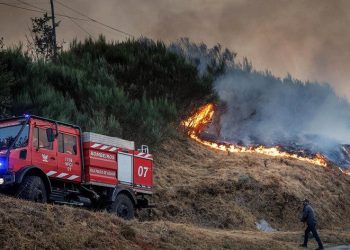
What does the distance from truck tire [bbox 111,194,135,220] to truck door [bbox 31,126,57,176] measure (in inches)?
111

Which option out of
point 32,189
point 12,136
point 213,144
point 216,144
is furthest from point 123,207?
point 216,144

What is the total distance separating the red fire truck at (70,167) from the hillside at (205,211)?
5.62ft

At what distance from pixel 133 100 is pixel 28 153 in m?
18.1

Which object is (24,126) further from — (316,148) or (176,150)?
(316,148)

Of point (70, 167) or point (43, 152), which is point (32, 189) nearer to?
point (43, 152)

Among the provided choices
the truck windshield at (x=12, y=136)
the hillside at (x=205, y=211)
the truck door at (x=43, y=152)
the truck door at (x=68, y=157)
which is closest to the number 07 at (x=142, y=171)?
the hillside at (x=205, y=211)

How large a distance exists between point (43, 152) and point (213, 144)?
2356cm

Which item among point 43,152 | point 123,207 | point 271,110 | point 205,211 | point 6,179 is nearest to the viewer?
point 6,179

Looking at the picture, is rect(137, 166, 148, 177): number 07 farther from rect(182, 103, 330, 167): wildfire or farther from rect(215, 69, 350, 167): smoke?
rect(215, 69, 350, 167): smoke

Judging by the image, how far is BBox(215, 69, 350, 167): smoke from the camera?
1704 inches

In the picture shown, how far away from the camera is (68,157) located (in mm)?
17469

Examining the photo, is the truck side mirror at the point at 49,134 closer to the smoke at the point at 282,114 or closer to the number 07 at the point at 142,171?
the number 07 at the point at 142,171

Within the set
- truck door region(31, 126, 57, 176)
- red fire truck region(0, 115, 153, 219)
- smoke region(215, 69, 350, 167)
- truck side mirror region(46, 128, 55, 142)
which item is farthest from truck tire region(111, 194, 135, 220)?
smoke region(215, 69, 350, 167)

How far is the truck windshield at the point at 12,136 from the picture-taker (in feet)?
52.3
